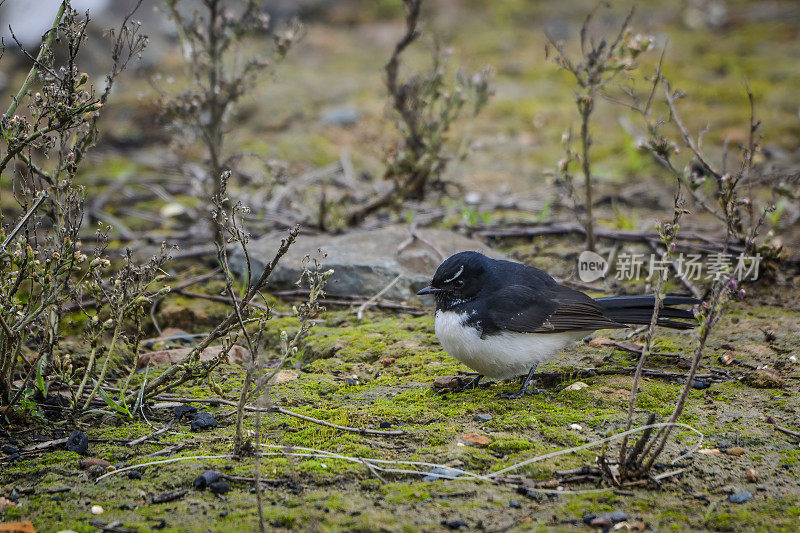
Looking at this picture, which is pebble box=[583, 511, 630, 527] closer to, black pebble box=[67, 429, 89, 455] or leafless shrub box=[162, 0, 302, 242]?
black pebble box=[67, 429, 89, 455]

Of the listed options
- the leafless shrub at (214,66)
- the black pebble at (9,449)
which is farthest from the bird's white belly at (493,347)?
the leafless shrub at (214,66)

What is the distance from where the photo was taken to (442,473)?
10.5ft

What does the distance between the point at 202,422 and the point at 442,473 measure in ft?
4.27

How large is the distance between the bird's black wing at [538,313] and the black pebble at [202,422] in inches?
61.8

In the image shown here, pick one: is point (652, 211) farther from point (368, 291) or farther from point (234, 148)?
point (234, 148)

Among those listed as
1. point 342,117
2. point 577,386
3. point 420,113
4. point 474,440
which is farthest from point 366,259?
point 342,117

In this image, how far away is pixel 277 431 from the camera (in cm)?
366

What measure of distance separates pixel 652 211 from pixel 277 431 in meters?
5.29

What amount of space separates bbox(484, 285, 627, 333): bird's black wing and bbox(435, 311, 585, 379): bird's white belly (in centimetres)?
6

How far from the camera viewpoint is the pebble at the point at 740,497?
3.01 metres

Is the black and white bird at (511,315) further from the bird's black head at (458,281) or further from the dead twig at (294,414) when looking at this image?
the dead twig at (294,414)

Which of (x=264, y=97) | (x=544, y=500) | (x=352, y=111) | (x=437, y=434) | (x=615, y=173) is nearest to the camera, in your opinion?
(x=544, y=500)

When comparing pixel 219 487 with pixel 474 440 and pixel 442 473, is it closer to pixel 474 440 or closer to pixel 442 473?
pixel 442 473

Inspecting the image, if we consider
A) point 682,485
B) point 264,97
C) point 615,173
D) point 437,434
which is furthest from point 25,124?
point 264,97
